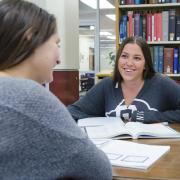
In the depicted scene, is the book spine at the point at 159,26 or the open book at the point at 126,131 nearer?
the open book at the point at 126,131

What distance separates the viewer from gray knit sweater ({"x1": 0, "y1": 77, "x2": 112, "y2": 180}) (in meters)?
0.59

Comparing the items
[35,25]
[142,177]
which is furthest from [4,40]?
[142,177]

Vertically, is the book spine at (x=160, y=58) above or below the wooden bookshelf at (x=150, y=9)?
below

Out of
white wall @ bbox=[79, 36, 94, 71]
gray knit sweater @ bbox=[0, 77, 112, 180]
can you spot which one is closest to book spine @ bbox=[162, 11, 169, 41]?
gray knit sweater @ bbox=[0, 77, 112, 180]

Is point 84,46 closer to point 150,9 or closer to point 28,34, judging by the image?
point 150,9

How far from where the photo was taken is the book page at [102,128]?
1280 mm

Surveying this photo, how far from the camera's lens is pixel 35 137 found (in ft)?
1.96

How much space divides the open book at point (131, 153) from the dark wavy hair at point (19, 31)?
41cm

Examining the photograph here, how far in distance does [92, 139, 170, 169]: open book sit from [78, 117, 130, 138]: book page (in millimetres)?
79

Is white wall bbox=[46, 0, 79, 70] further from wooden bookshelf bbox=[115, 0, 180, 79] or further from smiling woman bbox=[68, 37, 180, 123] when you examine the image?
smiling woman bbox=[68, 37, 180, 123]

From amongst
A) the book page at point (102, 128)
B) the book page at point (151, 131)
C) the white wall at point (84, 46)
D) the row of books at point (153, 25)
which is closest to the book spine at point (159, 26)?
the row of books at point (153, 25)

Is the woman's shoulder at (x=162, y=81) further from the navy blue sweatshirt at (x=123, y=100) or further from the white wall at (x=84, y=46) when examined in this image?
the white wall at (x=84, y=46)

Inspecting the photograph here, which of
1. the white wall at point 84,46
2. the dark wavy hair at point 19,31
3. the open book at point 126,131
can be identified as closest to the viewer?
the dark wavy hair at point 19,31

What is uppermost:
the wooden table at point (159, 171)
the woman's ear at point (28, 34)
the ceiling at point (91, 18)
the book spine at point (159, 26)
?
the ceiling at point (91, 18)
